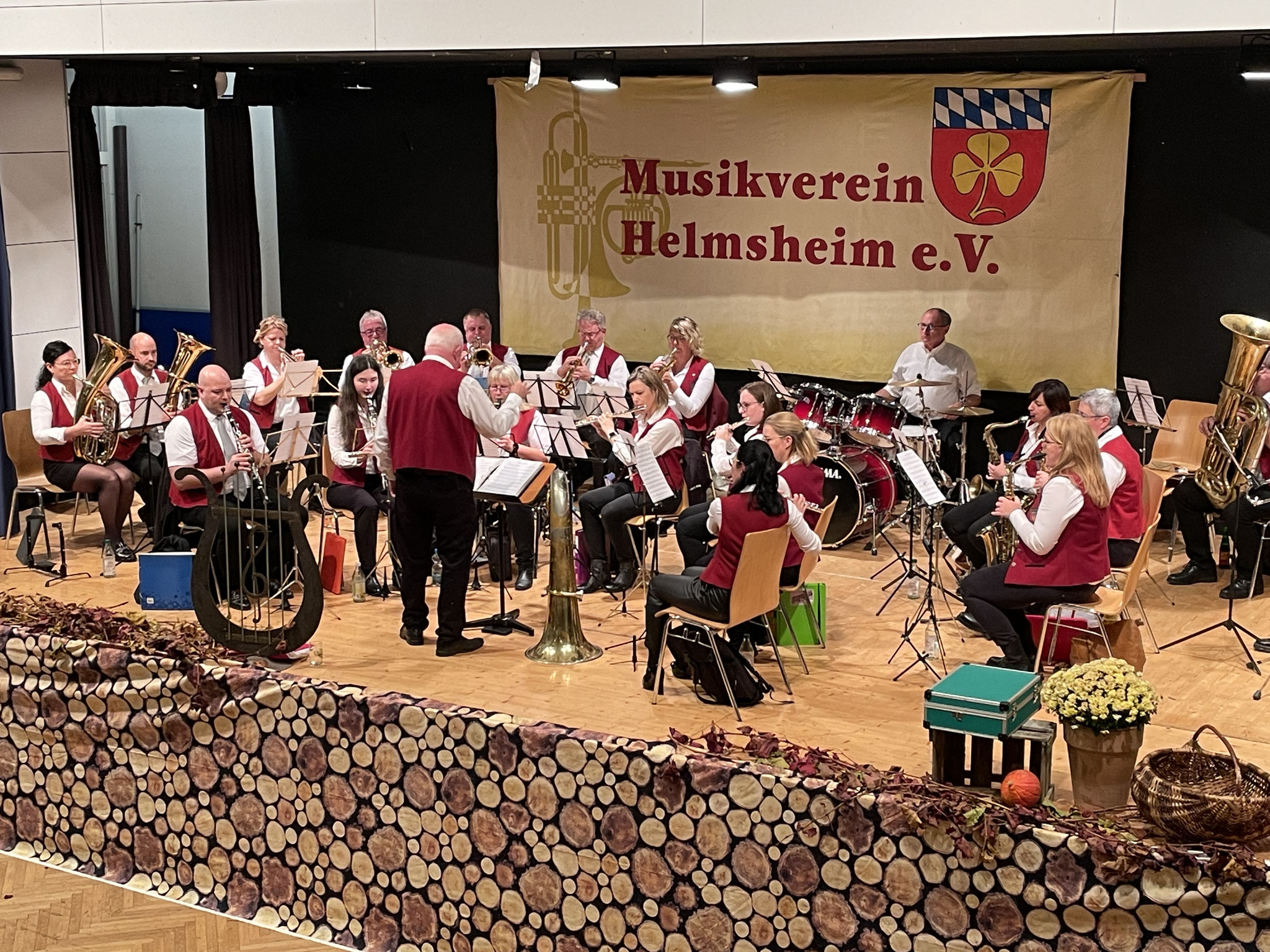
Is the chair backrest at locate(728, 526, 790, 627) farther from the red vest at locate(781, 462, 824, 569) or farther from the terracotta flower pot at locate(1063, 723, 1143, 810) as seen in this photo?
the terracotta flower pot at locate(1063, 723, 1143, 810)

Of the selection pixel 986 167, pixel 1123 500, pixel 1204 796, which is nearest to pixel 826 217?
pixel 986 167

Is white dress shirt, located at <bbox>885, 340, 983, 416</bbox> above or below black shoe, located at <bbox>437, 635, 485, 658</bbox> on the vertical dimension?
above

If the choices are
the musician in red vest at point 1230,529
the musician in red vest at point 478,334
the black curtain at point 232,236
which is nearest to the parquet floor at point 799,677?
the musician in red vest at point 1230,529

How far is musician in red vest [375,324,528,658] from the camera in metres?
7.29

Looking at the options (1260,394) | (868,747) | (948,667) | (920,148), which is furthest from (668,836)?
(920,148)

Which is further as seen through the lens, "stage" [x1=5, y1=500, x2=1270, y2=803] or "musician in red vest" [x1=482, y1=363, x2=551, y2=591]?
"musician in red vest" [x1=482, y1=363, x2=551, y2=591]

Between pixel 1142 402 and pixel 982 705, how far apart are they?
4.09 metres

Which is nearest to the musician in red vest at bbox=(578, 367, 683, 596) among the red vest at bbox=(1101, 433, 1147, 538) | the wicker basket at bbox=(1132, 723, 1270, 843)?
the red vest at bbox=(1101, 433, 1147, 538)

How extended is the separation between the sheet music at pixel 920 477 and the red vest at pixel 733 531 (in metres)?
0.79

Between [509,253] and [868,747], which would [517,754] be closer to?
[868,747]

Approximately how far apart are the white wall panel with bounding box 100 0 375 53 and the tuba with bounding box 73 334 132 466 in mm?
2002

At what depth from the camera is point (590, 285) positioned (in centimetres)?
1130

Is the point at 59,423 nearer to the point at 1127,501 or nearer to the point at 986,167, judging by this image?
the point at 986,167

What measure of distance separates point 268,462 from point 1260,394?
5.35 meters
